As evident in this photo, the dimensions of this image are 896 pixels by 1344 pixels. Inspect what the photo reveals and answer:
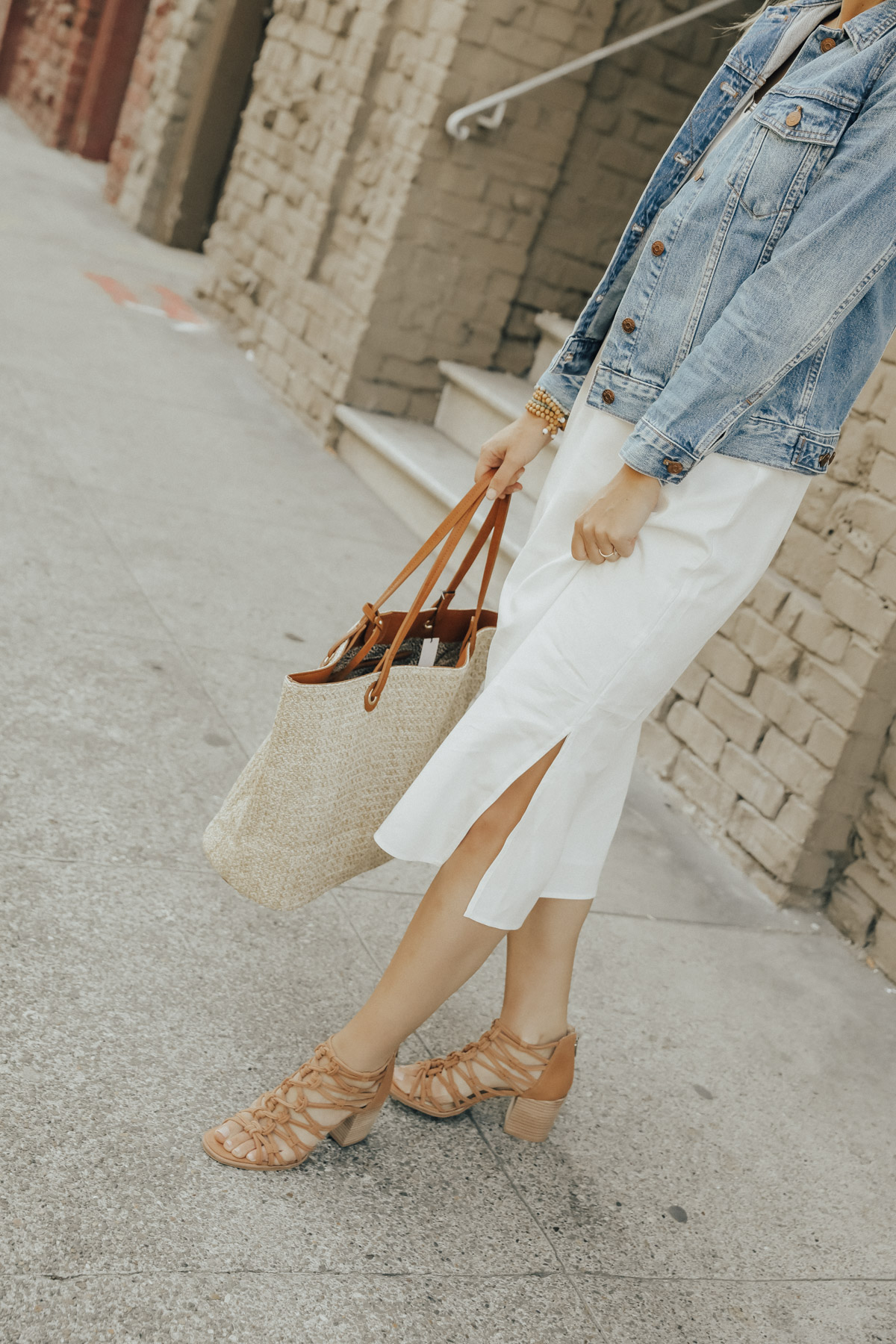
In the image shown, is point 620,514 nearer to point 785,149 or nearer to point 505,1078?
point 785,149

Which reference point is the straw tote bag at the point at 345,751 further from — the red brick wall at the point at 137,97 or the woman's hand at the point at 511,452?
the red brick wall at the point at 137,97

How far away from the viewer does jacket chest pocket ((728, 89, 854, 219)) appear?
1.49 meters

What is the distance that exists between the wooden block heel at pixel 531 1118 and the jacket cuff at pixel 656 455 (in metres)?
1.01

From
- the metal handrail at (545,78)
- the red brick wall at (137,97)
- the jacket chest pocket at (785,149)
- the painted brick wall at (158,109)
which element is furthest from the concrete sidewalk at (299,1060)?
the red brick wall at (137,97)

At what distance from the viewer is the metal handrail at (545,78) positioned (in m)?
4.97

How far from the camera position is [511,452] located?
→ 1875mm

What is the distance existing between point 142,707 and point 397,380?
3.16 meters

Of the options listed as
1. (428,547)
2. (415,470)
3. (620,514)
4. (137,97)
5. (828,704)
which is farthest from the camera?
(137,97)

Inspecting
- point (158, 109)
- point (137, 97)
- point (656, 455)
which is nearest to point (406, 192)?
point (656, 455)

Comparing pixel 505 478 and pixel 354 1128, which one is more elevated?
pixel 505 478

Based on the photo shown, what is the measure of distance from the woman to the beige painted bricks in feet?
4.20

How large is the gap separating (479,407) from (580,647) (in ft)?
13.0

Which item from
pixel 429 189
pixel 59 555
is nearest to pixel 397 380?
pixel 429 189

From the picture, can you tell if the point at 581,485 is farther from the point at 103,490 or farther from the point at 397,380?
the point at 397,380
